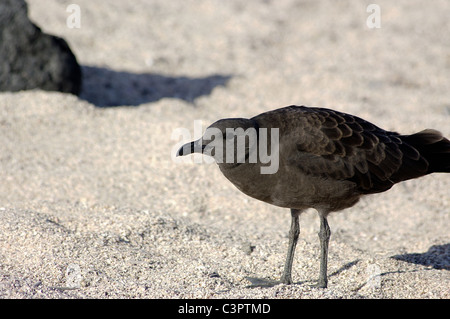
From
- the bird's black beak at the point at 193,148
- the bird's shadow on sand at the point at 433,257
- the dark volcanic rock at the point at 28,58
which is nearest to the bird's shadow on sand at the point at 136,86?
the dark volcanic rock at the point at 28,58

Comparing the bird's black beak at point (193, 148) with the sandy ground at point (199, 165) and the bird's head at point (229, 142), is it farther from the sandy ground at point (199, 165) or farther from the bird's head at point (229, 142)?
the sandy ground at point (199, 165)

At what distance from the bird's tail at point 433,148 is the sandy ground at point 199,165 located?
1013 mm

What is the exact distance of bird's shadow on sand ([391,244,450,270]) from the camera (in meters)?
6.50

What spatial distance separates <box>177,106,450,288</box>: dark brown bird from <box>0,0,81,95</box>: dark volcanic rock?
16.0ft

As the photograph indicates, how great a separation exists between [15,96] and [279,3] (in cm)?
705

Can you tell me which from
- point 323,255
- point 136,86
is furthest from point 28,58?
point 323,255

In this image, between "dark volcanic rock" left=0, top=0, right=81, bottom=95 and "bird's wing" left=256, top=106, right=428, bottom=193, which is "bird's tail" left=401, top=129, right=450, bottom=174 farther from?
"dark volcanic rock" left=0, top=0, right=81, bottom=95

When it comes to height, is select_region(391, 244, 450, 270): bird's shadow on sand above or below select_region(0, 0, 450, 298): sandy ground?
below

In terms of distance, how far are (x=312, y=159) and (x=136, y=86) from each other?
19.5ft

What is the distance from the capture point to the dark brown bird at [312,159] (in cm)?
524

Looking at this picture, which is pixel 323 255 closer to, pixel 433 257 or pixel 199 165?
pixel 433 257

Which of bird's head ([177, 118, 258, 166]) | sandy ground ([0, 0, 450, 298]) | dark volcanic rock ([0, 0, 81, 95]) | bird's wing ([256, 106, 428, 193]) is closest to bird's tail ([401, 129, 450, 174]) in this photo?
bird's wing ([256, 106, 428, 193])

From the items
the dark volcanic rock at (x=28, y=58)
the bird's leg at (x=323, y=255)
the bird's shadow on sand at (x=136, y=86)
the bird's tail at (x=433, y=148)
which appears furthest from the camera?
the bird's shadow on sand at (x=136, y=86)

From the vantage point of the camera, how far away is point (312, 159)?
17.6 ft
